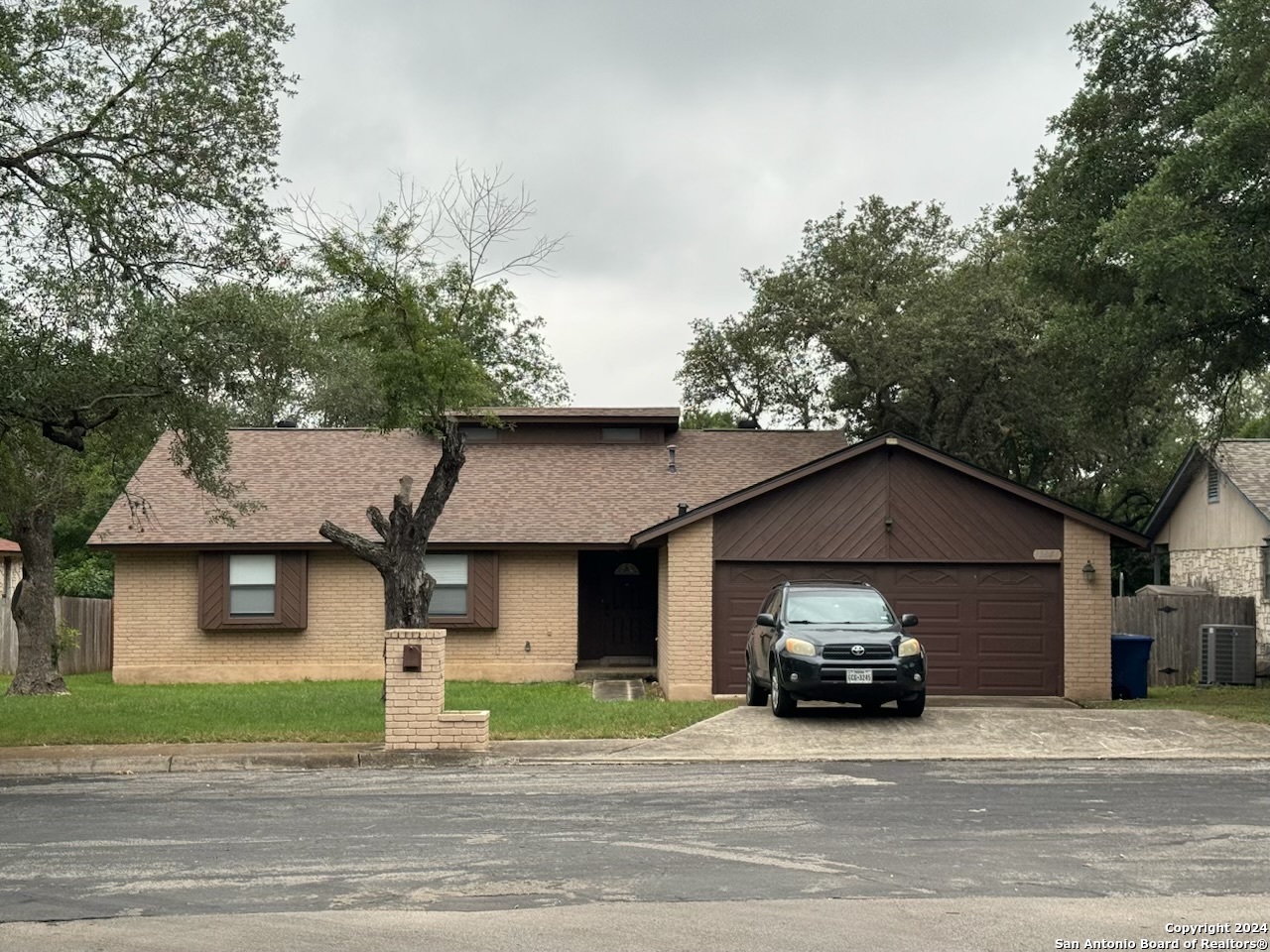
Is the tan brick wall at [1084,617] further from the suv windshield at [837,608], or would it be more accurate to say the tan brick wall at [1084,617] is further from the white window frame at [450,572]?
the white window frame at [450,572]

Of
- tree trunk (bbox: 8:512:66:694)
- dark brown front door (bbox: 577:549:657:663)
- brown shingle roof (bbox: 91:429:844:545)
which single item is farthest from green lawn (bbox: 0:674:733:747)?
dark brown front door (bbox: 577:549:657:663)

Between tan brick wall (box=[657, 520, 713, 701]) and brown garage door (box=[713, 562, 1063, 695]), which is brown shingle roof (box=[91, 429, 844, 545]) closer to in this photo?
tan brick wall (box=[657, 520, 713, 701])

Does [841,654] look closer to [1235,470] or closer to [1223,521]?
[1235,470]

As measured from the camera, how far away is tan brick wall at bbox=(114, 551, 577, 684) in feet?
95.3

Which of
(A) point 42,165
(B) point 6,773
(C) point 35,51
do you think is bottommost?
(B) point 6,773

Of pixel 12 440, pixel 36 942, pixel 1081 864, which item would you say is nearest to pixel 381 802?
pixel 36 942

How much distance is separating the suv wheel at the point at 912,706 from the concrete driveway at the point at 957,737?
4.9 inches

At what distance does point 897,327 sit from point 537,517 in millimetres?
11392

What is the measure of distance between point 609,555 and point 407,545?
9.18 metres

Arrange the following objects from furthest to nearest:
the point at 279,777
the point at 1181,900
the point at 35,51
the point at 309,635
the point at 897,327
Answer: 1. the point at 897,327
2. the point at 309,635
3. the point at 35,51
4. the point at 279,777
5. the point at 1181,900

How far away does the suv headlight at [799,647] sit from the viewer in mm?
17984

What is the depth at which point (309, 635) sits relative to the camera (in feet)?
95.7

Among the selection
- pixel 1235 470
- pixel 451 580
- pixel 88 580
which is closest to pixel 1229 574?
pixel 1235 470

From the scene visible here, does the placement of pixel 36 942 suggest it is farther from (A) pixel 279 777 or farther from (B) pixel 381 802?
(A) pixel 279 777
